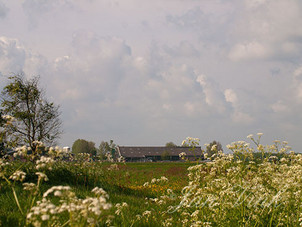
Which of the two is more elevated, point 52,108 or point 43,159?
point 52,108

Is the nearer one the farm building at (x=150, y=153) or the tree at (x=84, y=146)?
the farm building at (x=150, y=153)

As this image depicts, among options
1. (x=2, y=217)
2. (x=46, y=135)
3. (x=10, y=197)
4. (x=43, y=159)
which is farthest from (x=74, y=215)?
(x=46, y=135)

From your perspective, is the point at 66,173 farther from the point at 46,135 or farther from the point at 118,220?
the point at 46,135

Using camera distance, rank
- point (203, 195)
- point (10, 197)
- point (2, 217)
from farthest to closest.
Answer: point (10, 197) → point (203, 195) → point (2, 217)

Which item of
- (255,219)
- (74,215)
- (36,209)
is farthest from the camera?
(255,219)

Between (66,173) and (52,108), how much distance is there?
18.7 m

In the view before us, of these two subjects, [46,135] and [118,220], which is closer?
[118,220]

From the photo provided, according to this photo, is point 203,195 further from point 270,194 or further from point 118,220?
point 118,220

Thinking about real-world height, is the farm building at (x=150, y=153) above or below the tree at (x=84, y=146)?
below

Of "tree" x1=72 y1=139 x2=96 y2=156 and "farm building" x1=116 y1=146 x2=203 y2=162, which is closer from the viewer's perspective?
"farm building" x1=116 y1=146 x2=203 y2=162

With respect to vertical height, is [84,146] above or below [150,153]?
above

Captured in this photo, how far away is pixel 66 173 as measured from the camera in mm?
14258

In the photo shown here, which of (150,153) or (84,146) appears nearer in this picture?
(150,153)

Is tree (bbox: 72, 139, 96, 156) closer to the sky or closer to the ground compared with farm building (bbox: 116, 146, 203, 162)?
closer to the sky
